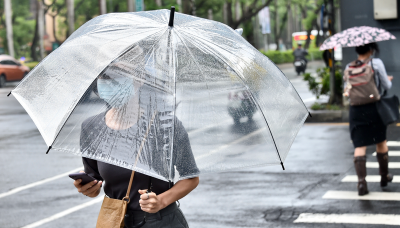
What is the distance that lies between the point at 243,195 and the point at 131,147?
445 cm

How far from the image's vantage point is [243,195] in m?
6.77

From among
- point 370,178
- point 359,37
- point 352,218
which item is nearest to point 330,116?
point 370,178

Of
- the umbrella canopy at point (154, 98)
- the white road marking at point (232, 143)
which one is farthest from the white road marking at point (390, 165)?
the white road marking at point (232, 143)

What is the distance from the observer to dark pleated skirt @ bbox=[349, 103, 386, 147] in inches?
254

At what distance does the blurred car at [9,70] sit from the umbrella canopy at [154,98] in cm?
2791

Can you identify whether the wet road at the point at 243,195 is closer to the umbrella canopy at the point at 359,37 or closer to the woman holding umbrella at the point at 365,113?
the woman holding umbrella at the point at 365,113

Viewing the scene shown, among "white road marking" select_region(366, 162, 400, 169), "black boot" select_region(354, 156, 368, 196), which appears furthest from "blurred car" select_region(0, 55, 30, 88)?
"black boot" select_region(354, 156, 368, 196)

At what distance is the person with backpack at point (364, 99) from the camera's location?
6379 millimetres

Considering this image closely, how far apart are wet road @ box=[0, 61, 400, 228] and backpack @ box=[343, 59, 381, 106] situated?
1.15 meters

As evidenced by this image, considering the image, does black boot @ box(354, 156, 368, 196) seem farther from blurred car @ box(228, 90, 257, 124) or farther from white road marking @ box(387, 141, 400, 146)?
blurred car @ box(228, 90, 257, 124)

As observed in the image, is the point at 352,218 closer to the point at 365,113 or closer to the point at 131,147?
the point at 365,113

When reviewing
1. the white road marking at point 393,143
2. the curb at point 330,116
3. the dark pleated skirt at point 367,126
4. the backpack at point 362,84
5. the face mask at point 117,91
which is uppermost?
the face mask at point 117,91

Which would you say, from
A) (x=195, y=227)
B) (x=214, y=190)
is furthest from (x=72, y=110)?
(x=214, y=190)

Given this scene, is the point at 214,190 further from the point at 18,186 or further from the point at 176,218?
the point at 176,218
